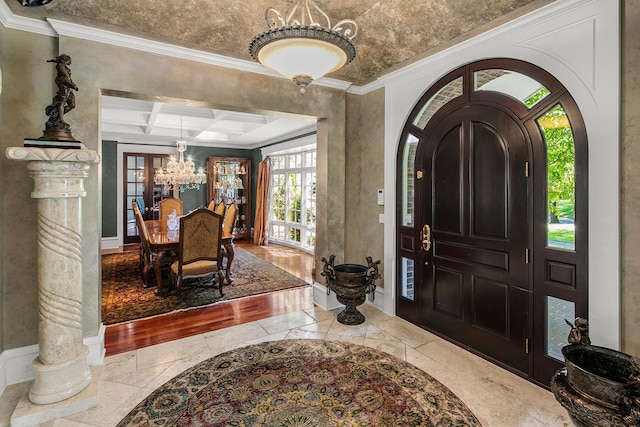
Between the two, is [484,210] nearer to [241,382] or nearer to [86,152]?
[241,382]

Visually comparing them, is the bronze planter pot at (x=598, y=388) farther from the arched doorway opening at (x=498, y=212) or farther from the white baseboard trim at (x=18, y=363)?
the white baseboard trim at (x=18, y=363)

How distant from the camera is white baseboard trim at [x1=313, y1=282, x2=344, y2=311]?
383 cm

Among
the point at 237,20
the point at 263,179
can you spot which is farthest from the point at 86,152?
the point at 263,179

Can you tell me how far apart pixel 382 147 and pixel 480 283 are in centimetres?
179

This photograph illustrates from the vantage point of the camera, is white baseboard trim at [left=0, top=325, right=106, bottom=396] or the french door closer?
white baseboard trim at [left=0, top=325, right=106, bottom=396]

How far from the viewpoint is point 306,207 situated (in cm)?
756

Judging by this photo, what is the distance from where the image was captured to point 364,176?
13.0 ft

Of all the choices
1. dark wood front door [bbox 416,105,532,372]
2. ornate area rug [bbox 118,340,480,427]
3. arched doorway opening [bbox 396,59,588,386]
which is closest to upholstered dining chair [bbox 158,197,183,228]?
ornate area rug [bbox 118,340,480,427]

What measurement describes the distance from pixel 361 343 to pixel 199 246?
238cm

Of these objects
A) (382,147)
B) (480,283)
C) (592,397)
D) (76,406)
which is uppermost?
(382,147)

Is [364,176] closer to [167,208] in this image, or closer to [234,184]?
[167,208]

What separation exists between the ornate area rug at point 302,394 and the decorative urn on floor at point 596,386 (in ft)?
1.86

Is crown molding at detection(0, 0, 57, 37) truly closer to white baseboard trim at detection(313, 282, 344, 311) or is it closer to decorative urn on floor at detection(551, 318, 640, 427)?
white baseboard trim at detection(313, 282, 344, 311)

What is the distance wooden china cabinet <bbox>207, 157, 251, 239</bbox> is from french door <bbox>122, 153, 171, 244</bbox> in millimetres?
1200
